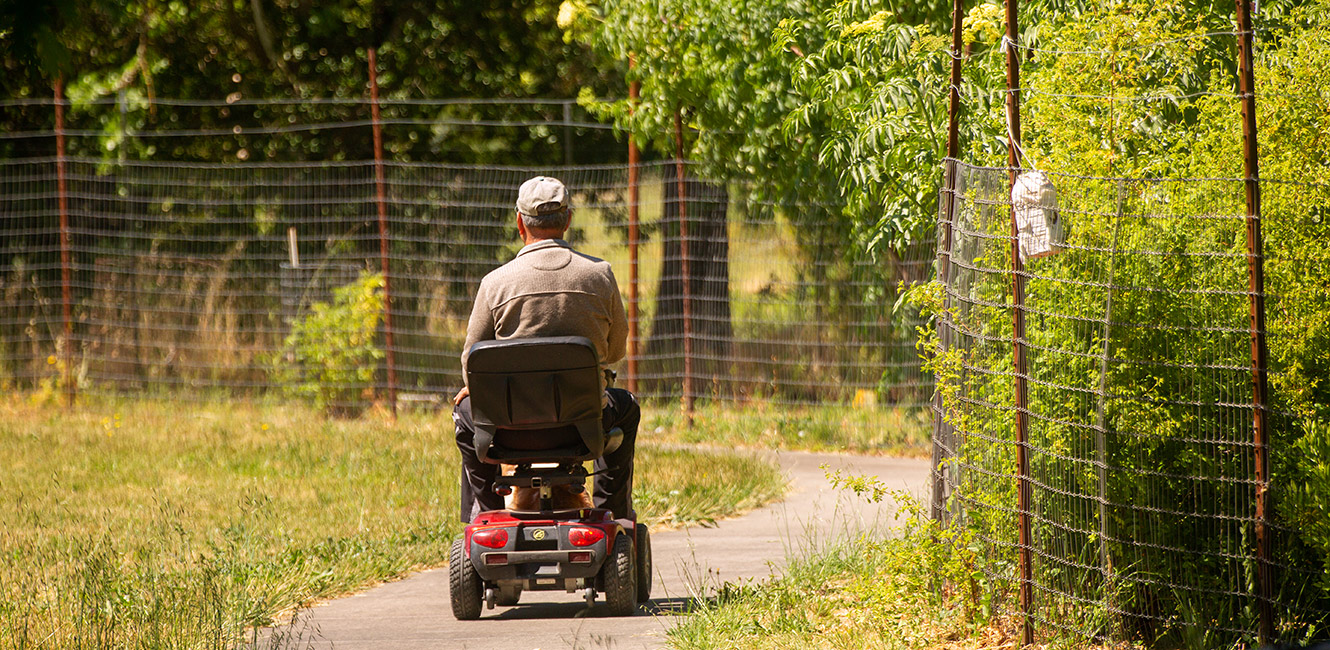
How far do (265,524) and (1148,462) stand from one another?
4622 millimetres

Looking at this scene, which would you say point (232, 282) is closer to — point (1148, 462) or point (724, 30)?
point (724, 30)

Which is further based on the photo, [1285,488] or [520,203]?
[520,203]

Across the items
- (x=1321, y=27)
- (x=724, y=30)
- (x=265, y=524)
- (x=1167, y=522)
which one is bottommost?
(x=265, y=524)

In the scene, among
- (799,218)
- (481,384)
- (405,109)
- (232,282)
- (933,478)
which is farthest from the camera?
(405,109)

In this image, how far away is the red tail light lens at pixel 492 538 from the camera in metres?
5.16

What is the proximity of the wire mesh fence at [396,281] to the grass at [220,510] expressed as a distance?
4.21ft

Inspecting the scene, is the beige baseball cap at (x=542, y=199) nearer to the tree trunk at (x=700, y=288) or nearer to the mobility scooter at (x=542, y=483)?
the mobility scooter at (x=542, y=483)

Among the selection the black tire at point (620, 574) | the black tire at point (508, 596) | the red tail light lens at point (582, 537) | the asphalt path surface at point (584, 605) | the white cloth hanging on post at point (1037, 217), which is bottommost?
the asphalt path surface at point (584, 605)

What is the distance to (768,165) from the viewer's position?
10609 millimetres

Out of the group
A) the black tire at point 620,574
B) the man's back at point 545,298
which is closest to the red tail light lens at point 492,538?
the black tire at point 620,574

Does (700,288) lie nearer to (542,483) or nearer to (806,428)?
(806,428)

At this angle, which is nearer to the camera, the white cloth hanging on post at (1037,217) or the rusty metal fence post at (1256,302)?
the rusty metal fence post at (1256,302)

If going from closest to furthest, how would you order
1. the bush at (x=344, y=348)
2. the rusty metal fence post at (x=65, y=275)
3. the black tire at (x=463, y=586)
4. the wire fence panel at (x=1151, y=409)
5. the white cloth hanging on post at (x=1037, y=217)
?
the wire fence panel at (x=1151, y=409) < the white cloth hanging on post at (x=1037, y=217) < the black tire at (x=463, y=586) < the bush at (x=344, y=348) < the rusty metal fence post at (x=65, y=275)

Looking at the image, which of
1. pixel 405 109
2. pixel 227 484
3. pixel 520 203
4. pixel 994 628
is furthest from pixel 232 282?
pixel 994 628
